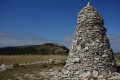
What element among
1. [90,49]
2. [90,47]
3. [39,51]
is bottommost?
[90,49]

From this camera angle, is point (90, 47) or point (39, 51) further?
point (39, 51)

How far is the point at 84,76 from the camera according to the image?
1274 cm

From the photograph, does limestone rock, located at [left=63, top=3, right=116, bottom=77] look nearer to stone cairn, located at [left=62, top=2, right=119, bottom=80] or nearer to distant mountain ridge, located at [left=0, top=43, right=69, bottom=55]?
stone cairn, located at [left=62, top=2, right=119, bottom=80]

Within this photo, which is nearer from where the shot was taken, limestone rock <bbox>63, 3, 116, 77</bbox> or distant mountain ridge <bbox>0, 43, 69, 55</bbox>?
limestone rock <bbox>63, 3, 116, 77</bbox>

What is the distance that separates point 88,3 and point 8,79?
28.6ft

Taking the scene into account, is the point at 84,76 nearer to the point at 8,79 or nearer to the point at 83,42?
the point at 83,42

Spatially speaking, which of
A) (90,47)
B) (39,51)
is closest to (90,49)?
(90,47)

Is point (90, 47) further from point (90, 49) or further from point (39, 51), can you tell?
point (39, 51)

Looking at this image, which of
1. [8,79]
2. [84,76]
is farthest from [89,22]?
[8,79]

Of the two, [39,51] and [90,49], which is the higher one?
[39,51]

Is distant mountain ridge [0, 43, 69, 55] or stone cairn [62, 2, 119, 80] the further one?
distant mountain ridge [0, 43, 69, 55]

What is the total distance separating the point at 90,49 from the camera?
13922 mm

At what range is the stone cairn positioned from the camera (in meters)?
13.6

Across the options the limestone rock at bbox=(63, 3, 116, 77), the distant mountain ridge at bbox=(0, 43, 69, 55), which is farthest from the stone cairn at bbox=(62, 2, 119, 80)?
the distant mountain ridge at bbox=(0, 43, 69, 55)
